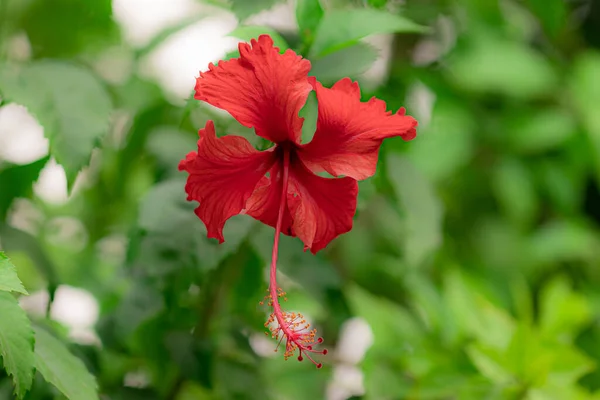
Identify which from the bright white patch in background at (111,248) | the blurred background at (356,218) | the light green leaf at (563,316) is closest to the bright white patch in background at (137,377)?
the blurred background at (356,218)

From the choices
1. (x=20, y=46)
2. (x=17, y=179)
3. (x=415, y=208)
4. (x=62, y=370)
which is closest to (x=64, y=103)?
(x=17, y=179)

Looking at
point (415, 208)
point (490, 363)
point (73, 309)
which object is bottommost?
point (73, 309)

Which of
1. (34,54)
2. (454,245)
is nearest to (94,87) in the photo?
→ (34,54)

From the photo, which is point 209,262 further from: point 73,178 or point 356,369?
point 356,369

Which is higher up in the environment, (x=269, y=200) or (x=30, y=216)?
(x=269, y=200)

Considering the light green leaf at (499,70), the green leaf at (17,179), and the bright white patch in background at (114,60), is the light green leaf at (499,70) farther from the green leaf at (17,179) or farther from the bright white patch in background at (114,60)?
the green leaf at (17,179)

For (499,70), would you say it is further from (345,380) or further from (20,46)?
(20,46)

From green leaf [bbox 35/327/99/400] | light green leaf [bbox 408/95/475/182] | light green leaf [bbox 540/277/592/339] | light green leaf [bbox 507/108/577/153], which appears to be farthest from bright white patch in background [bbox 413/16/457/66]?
green leaf [bbox 35/327/99/400]
